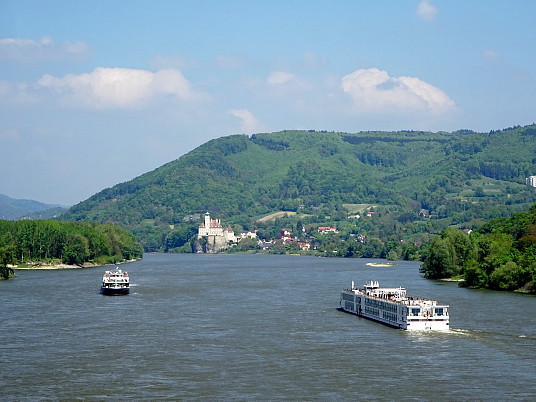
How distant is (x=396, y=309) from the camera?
81.4 meters

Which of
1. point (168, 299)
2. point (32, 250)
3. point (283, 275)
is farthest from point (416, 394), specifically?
point (32, 250)

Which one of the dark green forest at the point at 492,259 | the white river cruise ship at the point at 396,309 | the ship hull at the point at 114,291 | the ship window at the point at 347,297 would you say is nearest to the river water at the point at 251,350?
the white river cruise ship at the point at 396,309

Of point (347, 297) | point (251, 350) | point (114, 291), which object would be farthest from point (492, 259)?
point (251, 350)

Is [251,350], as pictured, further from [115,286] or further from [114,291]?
[115,286]

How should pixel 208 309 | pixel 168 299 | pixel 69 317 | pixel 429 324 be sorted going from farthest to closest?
pixel 168 299 → pixel 208 309 → pixel 69 317 → pixel 429 324

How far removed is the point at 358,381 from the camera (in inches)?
2226

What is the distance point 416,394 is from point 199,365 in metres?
16.4

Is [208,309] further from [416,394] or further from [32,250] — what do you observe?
[32,250]

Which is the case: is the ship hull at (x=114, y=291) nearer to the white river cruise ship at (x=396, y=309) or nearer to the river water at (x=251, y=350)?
the river water at (x=251, y=350)

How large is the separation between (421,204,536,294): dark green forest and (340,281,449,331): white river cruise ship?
2784 cm

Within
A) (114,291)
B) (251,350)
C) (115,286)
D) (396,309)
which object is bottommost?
(251,350)

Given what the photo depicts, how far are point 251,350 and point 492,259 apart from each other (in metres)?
63.4

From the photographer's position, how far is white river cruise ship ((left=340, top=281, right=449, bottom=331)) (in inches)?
3054

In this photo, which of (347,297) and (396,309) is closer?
(396,309)
